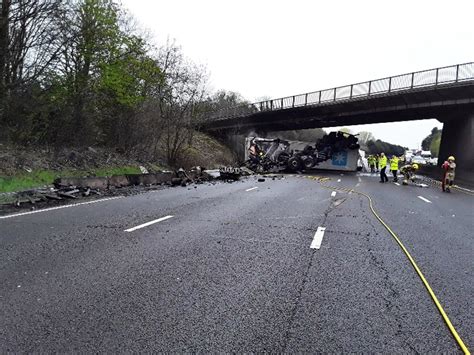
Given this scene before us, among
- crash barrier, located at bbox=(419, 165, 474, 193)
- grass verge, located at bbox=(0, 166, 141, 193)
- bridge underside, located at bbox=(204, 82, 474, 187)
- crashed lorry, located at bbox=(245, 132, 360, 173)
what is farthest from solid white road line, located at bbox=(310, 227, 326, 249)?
crashed lorry, located at bbox=(245, 132, 360, 173)

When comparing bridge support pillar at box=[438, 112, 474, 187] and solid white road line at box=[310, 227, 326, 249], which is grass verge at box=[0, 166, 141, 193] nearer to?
solid white road line at box=[310, 227, 326, 249]

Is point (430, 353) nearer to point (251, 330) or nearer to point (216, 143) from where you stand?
point (251, 330)

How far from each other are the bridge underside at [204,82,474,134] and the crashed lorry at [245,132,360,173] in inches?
96.3

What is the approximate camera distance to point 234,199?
14.1 metres

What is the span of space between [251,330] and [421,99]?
28.4 meters

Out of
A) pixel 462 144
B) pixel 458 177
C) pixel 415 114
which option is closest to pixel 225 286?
pixel 458 177

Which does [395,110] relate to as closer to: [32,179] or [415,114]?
[415,114]

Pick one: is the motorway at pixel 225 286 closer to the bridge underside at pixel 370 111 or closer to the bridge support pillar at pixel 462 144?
the bridge support pillar at pixel 462 144

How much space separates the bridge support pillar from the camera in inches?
1019

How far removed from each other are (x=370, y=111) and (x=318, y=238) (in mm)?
28028

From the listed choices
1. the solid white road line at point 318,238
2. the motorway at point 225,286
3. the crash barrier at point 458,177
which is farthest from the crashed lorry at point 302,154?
the motorway at point 225,286

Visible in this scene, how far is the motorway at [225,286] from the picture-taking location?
11.1ft

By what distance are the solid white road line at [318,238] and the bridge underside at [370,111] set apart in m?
20.6

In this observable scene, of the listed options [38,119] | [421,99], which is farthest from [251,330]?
[421,99]
